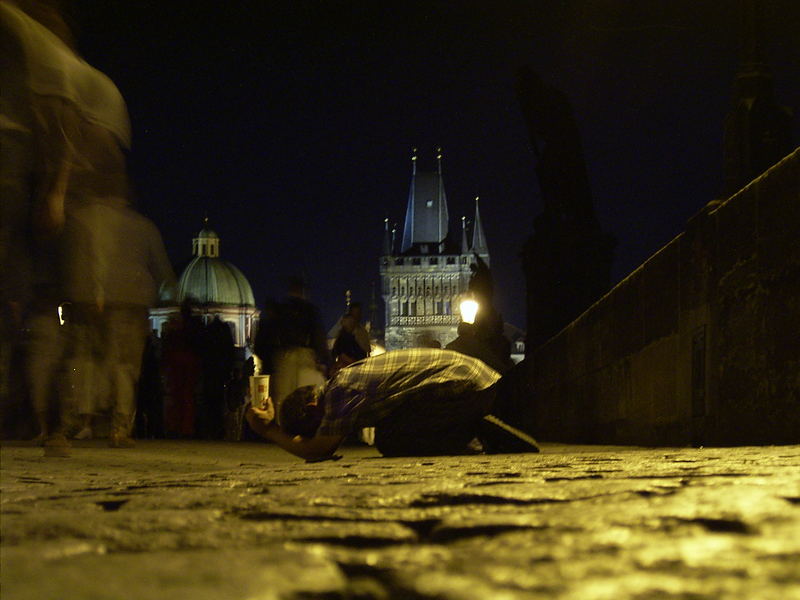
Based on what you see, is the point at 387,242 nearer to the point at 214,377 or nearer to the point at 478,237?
the point at 478,237

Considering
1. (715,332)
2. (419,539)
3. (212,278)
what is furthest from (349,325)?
(212,278)

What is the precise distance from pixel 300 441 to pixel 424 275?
13800 centimetres

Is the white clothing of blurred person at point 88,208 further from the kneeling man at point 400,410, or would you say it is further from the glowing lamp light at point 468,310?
the glowing lamp light at point 468,310

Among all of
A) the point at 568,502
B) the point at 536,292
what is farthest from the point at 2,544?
Answer: the point at 536,292

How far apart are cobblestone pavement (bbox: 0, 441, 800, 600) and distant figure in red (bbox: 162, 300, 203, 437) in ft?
35.2

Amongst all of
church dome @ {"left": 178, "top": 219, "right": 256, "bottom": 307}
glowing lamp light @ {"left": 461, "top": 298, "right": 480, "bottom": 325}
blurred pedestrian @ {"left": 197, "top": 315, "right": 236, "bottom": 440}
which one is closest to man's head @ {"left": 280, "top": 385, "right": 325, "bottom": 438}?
blurred pedestrian @ {"left": 197, "top": 315, "right": 236, "bottom": 440}

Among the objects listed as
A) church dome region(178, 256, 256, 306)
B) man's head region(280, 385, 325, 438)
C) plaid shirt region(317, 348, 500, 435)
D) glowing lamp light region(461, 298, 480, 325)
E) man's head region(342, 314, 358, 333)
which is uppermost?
church dome region(178, 256, 256, 306)

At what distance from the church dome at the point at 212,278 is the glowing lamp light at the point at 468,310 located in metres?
106

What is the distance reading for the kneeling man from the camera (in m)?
7.39

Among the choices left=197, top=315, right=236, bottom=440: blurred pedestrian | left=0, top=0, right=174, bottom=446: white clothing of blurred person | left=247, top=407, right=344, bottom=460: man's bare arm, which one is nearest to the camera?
left=0, top=0, right=174, bottom=446: white clothing of blurred person

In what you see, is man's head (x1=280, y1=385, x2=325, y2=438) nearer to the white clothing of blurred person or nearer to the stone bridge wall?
the white clothing of blurred person

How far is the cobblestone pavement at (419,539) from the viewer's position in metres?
1.74

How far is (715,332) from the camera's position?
7.47 m

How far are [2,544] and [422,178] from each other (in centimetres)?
13955
